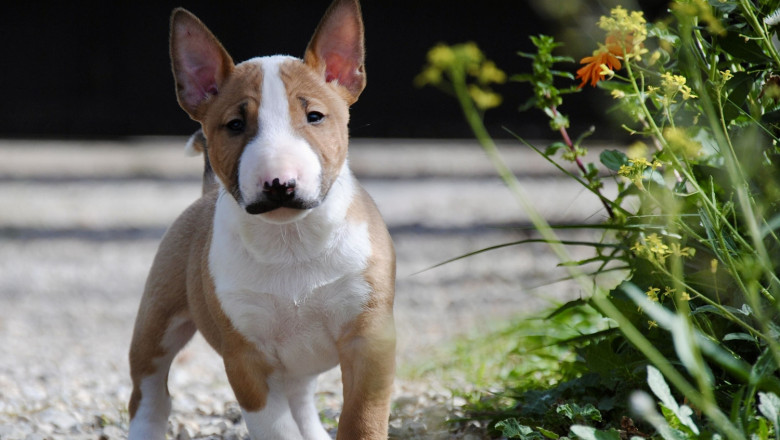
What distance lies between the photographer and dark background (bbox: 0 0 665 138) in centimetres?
782

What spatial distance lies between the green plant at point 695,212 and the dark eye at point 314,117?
13.6 inches

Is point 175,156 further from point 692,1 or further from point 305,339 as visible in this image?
point 692,1

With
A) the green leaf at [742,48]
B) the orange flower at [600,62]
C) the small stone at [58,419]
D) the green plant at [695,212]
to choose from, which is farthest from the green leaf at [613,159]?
the small stone at [58,419]

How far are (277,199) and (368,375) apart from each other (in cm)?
54

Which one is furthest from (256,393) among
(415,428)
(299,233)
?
(415,428)

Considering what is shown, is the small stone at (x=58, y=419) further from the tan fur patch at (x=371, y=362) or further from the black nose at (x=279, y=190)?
the black nose at (x=279, y=190)

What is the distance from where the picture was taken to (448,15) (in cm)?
787

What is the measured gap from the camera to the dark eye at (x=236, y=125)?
2410 mm

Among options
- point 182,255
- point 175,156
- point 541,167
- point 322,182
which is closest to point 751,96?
point 322,182

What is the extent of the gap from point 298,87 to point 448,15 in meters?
5.61

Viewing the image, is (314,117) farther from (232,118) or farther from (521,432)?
(521,432)

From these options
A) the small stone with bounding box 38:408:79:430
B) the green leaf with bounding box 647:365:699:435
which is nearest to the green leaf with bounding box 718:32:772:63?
the green leaf with bounding box 647:365:699:435

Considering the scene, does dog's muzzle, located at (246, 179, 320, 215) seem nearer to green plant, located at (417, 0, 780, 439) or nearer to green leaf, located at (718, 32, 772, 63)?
green plant, located at (417, 0, 780, 439)

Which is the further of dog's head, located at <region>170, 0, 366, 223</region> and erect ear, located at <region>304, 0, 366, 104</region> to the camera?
erect ear, located at <region>304, 0, 366, 104</region>
